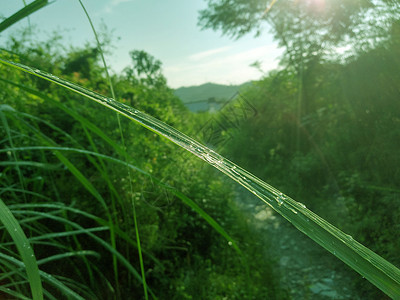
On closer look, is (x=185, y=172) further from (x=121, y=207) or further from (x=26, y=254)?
(x=26, y=254)

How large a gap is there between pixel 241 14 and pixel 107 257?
8.14 m

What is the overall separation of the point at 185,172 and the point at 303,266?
1.45 metres

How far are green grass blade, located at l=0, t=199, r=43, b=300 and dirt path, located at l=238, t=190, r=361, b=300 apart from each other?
2414 mm

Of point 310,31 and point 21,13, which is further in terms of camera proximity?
point 310,31

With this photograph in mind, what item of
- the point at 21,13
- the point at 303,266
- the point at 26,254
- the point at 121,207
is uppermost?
the point at 21,13

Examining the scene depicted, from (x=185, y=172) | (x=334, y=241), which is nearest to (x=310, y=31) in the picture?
(x=185, y=172)

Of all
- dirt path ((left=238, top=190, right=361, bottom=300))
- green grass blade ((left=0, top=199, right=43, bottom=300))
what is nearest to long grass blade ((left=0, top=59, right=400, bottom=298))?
green grass blade ((left=0, top=199, right=43, bottom=300))

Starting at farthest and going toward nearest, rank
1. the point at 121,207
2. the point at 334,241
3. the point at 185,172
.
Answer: the point at 185,172, the point at 121,207, the point at 334,241

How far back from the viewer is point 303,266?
2.87 metres

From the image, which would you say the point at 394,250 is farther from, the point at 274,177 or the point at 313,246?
the point at 274,177

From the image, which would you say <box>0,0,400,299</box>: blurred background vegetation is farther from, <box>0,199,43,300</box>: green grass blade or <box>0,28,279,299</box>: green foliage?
<box>0,199,43,300</box>: green grass blade

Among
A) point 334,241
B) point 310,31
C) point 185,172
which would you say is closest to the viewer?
point 334,241

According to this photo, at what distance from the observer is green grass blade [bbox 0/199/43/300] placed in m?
0.36

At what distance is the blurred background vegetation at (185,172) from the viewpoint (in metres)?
1.67
